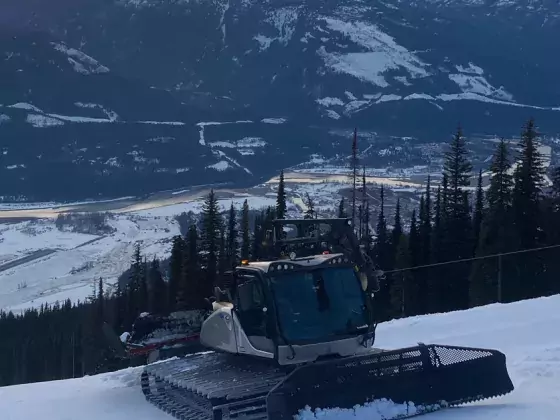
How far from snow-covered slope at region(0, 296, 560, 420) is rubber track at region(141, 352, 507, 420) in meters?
0.23

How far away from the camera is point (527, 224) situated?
40375 millimetres

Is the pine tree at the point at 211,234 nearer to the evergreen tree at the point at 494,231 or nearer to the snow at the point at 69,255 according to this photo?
the evergreen tree at the point at 494,231

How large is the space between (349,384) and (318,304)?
4.15 feet

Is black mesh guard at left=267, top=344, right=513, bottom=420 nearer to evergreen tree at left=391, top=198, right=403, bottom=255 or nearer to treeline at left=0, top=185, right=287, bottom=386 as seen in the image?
treeline at left=0, top=185, right=287, bottom=386

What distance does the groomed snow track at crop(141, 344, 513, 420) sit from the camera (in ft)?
26.9

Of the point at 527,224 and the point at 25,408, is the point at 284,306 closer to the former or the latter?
the point at 25,408

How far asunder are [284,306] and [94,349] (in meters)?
48.4

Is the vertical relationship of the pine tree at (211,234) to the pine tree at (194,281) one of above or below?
above

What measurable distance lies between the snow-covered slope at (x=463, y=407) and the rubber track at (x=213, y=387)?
0.23 meters

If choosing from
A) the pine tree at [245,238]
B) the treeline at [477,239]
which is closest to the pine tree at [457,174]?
the treeline at [477,239]

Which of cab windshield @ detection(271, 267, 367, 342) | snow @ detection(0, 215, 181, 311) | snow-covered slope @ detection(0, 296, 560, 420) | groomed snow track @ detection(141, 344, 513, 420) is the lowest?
snow @ detection(0, 215, 181, 311)

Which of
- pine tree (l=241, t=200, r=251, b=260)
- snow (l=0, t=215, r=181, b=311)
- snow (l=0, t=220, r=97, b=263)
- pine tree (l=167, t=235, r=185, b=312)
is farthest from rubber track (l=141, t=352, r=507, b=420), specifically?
snow (l=0, t=220, r=97, b=263)

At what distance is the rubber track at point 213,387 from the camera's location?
8.30 metres

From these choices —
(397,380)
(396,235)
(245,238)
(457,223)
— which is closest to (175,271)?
(245,238)
